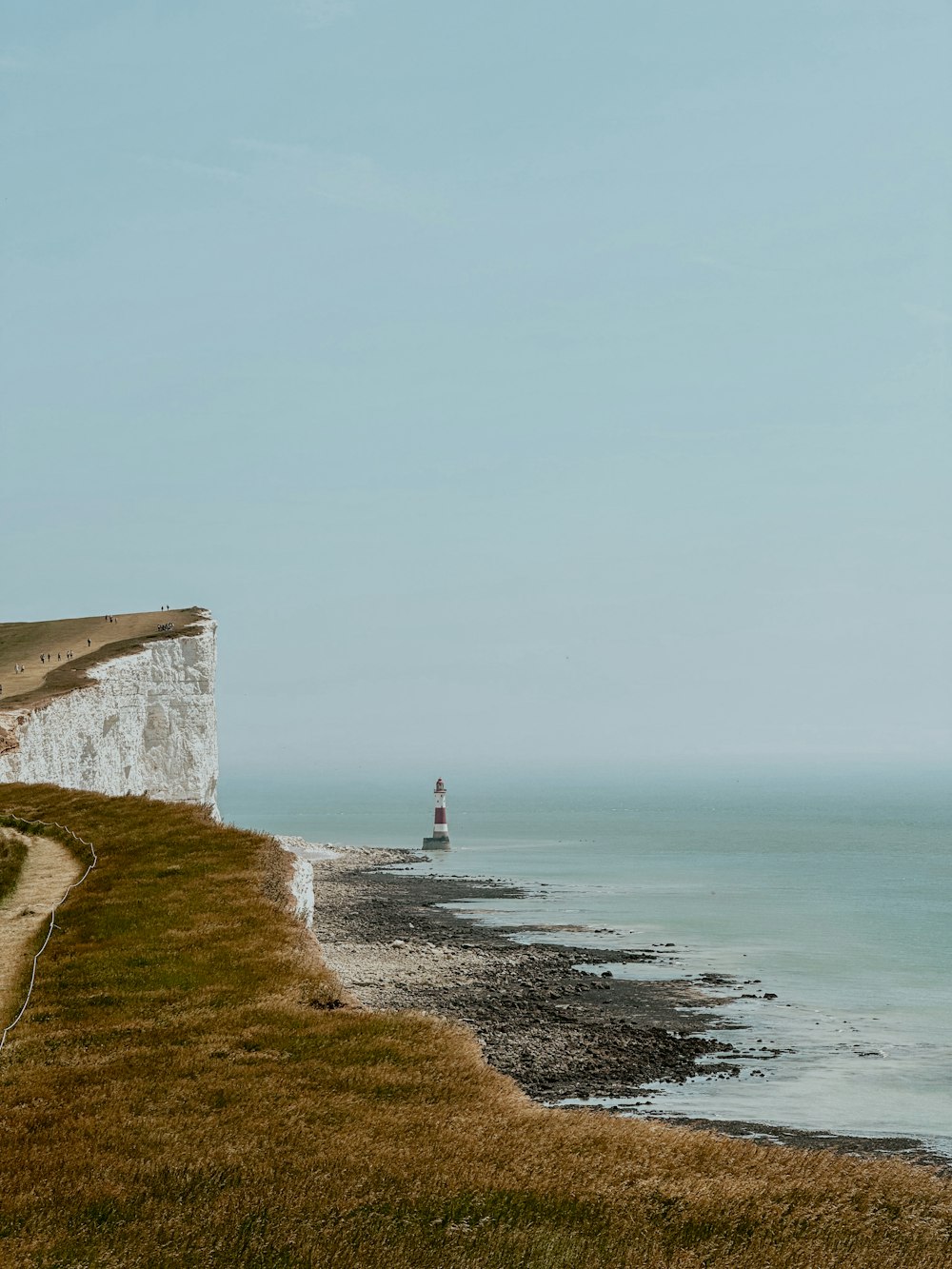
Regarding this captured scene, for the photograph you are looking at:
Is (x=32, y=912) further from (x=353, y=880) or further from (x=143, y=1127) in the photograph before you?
(x=353, y=880)

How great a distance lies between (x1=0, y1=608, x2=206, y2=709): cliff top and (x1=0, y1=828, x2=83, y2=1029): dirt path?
31.8 m

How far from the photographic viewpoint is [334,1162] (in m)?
9.30

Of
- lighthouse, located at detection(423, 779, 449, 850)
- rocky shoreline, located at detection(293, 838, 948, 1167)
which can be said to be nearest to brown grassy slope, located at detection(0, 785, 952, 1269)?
rocky shoreline, located at detection(293, 838, 948, 1167)

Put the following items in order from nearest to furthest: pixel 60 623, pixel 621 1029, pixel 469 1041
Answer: pixel 469 1041 < pixel 621 1029 < pixel 60 623

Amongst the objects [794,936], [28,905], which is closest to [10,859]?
[28,905]

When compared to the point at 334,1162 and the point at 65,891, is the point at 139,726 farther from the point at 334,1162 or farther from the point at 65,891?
the point at 334,1162

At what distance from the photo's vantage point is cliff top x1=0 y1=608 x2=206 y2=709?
185 ft

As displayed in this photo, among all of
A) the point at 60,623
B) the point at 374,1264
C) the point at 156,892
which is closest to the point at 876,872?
the point at 60,623

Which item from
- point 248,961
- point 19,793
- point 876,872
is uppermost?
point 19,793

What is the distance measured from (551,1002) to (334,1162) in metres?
34.5

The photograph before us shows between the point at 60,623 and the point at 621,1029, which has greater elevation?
the point at 60,623

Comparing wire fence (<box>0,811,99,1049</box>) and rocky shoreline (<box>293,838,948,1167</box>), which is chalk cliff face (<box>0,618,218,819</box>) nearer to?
rocky shoreline (<box>293,838,948,1167</box>)

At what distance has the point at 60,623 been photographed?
76500 millimetres

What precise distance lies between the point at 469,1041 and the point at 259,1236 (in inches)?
194
